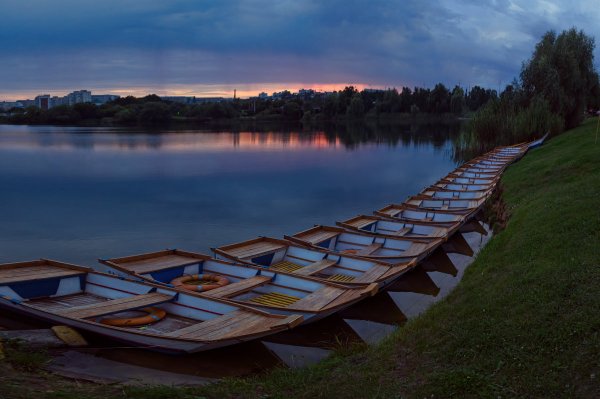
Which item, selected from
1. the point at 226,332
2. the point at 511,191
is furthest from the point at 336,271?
the point at 511,191

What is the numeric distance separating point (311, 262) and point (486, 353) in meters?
7.42

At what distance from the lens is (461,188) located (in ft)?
79.9

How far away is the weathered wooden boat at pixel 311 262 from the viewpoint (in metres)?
11.6

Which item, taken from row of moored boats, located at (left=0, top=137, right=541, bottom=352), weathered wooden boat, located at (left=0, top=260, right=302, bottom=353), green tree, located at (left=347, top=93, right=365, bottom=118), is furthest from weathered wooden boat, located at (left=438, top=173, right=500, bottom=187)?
green tree, located at (left=347, top=93, right=365, bottom=118)

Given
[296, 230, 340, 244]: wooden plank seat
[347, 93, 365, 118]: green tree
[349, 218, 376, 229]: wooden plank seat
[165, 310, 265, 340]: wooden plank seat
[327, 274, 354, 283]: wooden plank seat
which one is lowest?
[327, 274, 354, 283]: wooden plank seat

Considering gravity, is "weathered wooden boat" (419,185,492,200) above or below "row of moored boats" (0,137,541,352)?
above

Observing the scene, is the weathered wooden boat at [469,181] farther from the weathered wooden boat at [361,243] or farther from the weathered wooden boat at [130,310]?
the weathered wooden boat at [130,310]

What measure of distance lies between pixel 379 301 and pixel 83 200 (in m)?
20.1

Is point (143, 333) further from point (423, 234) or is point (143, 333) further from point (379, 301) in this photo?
point (423, 234)

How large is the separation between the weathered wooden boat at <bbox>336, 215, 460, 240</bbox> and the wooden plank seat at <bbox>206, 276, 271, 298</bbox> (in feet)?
17.3

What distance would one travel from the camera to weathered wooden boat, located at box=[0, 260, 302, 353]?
8.15 meters

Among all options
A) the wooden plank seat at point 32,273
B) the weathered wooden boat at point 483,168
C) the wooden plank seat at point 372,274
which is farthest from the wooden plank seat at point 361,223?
the weathered wooden boat at point 483,168

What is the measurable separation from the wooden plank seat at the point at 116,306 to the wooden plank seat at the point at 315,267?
3.15 metres

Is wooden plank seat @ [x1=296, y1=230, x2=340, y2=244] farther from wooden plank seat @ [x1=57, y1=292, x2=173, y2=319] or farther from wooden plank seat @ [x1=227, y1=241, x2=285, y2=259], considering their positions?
wooden plank seat @ [x1=57, y1=292, x2=173, y2=319]
